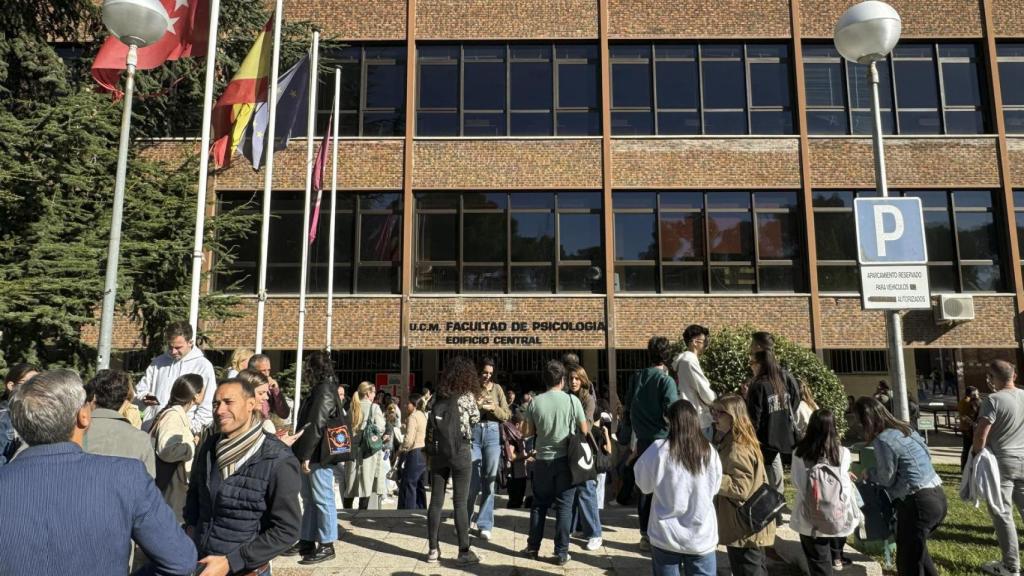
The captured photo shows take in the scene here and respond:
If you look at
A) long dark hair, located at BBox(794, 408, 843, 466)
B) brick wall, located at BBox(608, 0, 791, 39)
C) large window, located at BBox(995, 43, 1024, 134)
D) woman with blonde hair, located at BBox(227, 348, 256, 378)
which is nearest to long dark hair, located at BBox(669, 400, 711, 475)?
long dark hair, located at BBox(794, 408, 843, 466)

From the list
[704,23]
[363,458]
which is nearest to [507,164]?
[704,23]

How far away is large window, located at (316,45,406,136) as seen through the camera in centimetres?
1770

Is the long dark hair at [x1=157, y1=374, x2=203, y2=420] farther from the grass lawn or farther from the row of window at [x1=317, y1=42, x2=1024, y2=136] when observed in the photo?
the row of window at [x1=317, y1=42, x2=1024, y2=136]

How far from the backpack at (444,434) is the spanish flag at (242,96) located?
6.03 meters

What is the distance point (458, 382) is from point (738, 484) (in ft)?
8.72

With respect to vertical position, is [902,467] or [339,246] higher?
[339,246]

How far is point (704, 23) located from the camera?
58.5ft

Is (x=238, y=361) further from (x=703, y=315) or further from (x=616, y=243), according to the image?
(x=703, y=315)

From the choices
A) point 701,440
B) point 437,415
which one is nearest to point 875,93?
point 701,440

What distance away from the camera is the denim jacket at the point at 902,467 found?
505cm

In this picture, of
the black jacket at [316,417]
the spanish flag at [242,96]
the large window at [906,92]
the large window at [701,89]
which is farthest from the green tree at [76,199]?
the large window at [906,92]

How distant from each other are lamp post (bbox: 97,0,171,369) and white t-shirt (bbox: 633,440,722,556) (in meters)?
5.28

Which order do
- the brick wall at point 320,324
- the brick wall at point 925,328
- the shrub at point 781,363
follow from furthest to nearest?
the brick wall at point 925,328 < the brick wall at point 320,324 < the shrub at point 781,363

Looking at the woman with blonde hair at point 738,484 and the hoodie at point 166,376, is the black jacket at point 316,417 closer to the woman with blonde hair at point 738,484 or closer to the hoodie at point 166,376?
the hoodie at point 166,376
